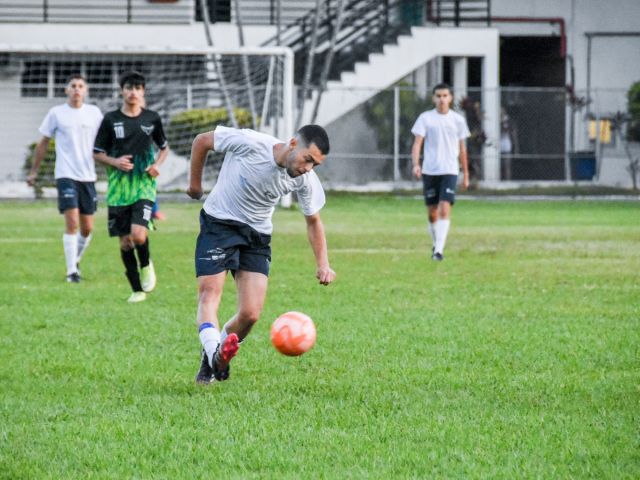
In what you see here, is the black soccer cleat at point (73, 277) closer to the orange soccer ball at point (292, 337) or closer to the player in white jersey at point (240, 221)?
the player in white jersey at point (240, 221)

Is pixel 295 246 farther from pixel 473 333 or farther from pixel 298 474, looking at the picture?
pixel 298 474

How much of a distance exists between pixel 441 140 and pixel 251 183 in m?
9.56

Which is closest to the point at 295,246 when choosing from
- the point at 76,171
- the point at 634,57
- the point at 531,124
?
the point at 76,171

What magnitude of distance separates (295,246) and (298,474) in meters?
13.0

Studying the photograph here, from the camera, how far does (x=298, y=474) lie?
211 inches

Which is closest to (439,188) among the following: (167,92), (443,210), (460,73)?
(443,210)

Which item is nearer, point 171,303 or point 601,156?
point 171,303

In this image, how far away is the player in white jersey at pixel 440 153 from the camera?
16547mm

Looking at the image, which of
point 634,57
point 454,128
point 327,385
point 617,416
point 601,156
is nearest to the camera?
point 617,416

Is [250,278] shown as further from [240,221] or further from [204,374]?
[204,374]

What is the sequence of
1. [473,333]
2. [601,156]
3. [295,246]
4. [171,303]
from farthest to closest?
[601,156] → [295,246] → [171,303] → [473,333]

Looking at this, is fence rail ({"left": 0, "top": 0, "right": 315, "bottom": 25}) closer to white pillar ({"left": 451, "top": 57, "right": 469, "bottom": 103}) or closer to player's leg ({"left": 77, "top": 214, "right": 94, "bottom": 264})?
white pillar ({"left": 451, "top": 57, "right": 469, "bottom": 103})

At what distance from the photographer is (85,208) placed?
46.2ft

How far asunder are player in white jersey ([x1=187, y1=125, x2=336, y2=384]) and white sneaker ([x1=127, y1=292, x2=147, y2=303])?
13.7 ft
